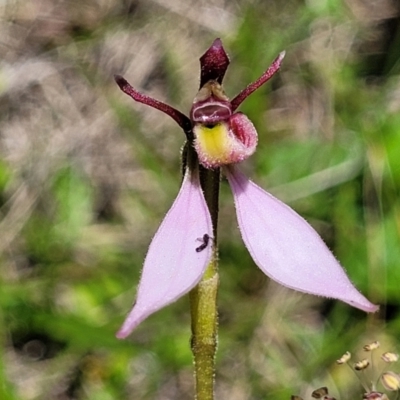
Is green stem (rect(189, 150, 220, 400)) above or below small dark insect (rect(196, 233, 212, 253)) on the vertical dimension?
below

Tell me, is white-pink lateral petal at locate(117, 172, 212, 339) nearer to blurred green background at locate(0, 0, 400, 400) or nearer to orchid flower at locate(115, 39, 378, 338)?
orchid flower at locate(115, 39, 378, 338)

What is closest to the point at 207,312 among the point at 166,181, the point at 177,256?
the point at 177,256

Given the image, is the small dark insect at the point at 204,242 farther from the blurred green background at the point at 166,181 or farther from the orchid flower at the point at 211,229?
the blurred green background at the point at 166,181

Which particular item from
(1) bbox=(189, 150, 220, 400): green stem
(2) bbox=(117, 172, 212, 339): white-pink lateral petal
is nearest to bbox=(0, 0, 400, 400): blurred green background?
(1) bbox=(189, 150, 220, 400): green stem

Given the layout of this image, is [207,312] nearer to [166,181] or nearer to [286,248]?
[286,248]

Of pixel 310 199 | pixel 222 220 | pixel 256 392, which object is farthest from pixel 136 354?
pixel 310 199

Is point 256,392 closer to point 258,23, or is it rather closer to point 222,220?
point 222,220
